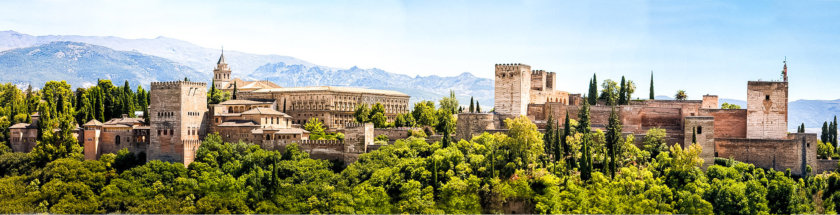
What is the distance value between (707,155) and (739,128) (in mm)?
5555

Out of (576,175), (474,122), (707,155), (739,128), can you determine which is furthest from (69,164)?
(739,128)

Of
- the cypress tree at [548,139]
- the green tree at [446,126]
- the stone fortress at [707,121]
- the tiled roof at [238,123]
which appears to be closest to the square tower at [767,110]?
the stone fortress at [707,121]

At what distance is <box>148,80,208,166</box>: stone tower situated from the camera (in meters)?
55.2

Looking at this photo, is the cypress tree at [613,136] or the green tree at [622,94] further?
the green tree at [622,94]

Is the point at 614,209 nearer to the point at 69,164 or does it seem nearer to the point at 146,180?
the point at 146,180

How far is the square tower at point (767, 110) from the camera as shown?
51625mm

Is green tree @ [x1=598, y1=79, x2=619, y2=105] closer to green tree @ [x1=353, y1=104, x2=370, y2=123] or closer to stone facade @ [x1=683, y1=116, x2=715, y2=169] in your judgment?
stone facade @ [x1=683, y1=116, x2=715, y2=169]

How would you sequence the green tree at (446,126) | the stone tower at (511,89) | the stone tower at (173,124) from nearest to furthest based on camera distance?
the green tree at (446,126)
the stone tower at (173,124)
the stone tower at (511,89)

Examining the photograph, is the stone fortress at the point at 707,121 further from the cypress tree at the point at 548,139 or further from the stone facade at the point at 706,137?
the cypress tree at the point at 548,139

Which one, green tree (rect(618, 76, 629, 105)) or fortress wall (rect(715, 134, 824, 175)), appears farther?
green tree (rect(618, 76, 629, 105))

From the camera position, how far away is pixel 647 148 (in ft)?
166

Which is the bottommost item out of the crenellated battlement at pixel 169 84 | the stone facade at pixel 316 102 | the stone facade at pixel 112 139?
the stone facade at pixel 112 139

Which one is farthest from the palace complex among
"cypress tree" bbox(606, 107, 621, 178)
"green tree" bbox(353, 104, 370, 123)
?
"green tree" bbox(353, 104, 370, 123)

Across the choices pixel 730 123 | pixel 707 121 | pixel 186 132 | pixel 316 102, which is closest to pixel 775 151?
pixel 730 123
